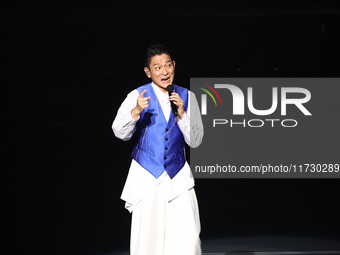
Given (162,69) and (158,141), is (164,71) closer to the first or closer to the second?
(162,69)

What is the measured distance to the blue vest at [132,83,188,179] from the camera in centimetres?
270

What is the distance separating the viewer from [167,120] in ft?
8.90

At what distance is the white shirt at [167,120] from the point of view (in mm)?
2674

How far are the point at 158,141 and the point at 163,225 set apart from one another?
1.22ft

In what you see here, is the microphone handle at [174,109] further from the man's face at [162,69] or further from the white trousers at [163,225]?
the white trousers at [163,225]

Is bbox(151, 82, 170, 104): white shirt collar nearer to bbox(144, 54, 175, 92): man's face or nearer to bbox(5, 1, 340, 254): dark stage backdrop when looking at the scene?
bbox(144, 54, 175, 92): man's face

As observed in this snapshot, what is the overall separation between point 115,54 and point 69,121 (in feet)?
4.54

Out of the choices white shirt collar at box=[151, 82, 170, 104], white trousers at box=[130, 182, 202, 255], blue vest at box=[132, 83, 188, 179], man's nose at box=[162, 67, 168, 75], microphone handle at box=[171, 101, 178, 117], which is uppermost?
man's nose at box=[162, 67, 168, 75]

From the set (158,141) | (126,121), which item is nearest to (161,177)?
(158,141)

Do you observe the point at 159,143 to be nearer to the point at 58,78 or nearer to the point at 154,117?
the point at 154,117

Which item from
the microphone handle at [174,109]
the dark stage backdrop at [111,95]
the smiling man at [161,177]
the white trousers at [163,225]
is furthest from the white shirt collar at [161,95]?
the dark stage backdrop at [111,95]

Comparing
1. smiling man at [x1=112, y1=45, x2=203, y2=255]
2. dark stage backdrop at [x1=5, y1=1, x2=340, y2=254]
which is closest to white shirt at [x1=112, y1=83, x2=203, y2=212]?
smiling man at [x1=112, y1=45, x2=203, y2=255]

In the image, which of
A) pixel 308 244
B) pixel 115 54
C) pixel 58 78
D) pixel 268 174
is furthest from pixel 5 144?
pixel 308 244

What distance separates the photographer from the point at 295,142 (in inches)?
199
